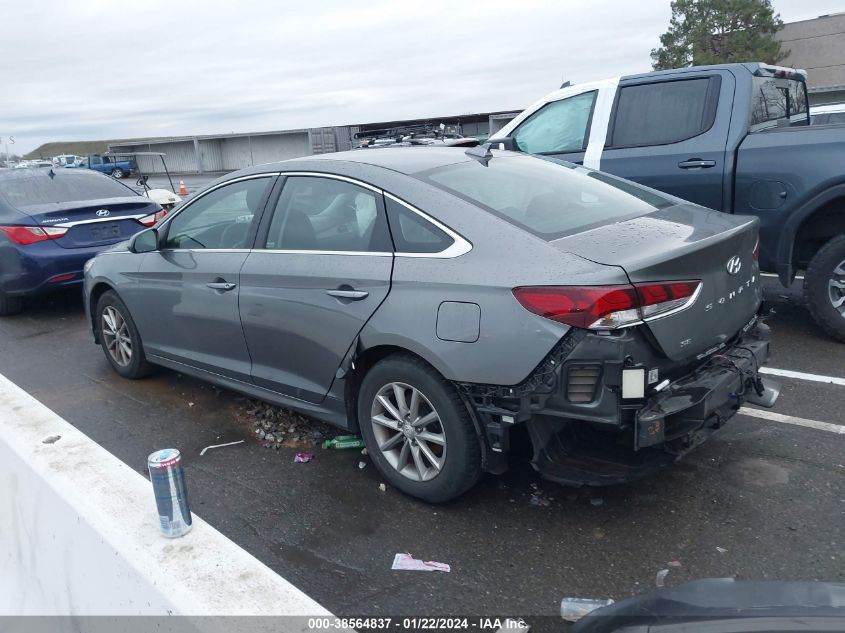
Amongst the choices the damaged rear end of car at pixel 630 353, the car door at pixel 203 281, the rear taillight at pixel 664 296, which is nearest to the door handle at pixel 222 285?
the car door at pixel 203 281

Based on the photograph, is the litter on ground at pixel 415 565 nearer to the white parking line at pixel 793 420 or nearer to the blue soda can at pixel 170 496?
the blue soda can at pixel 170 496

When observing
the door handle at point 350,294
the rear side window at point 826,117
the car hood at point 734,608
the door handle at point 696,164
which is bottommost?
the car hood at point 734,608

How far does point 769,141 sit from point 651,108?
1090mm

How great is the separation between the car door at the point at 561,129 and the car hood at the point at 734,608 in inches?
202

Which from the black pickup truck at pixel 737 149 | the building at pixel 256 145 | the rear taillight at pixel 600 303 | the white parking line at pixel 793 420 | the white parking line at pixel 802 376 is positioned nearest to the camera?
the rear taillight at pixel 600 303

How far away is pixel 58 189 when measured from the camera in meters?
7.98

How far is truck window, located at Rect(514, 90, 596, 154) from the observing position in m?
6.49

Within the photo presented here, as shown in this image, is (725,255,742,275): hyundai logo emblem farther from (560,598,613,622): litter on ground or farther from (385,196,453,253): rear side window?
(560,598,613,622): litter on ground

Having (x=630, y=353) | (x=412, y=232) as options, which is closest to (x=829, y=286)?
(x=630, y=353)

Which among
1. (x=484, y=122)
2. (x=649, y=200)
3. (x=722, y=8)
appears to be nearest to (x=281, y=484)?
→ (x=649, y=200)

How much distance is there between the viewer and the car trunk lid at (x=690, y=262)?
2938mm

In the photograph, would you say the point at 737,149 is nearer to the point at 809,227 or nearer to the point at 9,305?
the point at 809,227

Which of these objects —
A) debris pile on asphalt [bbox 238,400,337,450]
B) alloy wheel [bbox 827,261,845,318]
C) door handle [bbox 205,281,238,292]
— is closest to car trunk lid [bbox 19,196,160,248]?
debris pile on asphalt [bbox 238,400,337,450]

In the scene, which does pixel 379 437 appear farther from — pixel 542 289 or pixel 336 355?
pixel 542 289
